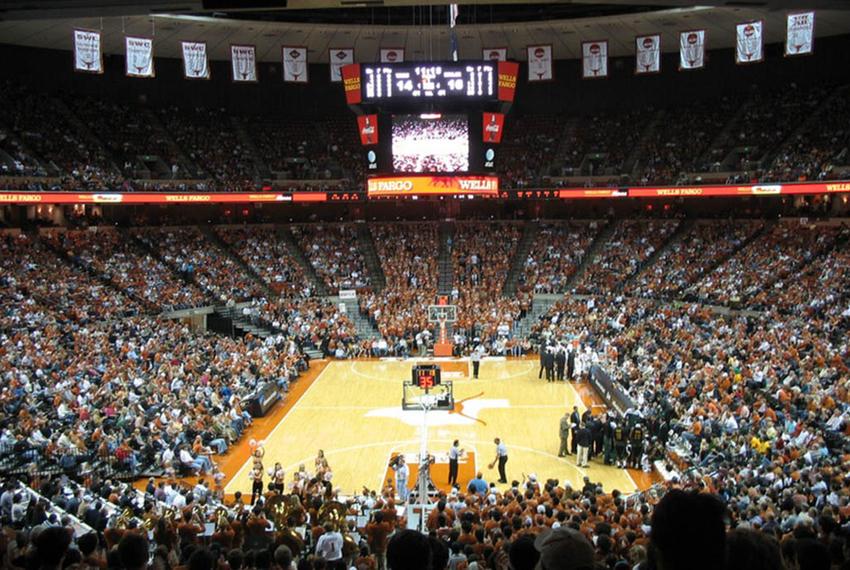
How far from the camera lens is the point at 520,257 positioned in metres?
45.3

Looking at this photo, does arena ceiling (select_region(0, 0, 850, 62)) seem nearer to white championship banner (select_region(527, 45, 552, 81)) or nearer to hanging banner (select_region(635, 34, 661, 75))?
white championship banner (select_region(527, 45, 552, 81))

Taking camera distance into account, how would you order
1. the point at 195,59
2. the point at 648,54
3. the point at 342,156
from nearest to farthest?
the point at 195,59
the point at 648,54
the point at 342,156

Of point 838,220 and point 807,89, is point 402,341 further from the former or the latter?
point 807,89

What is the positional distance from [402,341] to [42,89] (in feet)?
83.8

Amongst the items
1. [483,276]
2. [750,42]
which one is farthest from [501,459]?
[483,276]

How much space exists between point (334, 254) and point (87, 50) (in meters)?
17.6

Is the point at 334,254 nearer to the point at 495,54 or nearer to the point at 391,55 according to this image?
the point at 391,55

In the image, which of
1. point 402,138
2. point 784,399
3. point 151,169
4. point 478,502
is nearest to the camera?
point 478,502

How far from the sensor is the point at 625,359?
30.5 meters

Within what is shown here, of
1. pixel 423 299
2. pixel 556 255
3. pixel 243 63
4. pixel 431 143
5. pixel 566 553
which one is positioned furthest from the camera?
pixel 556 255

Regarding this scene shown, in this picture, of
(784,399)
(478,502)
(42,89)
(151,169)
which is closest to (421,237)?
(151,169)

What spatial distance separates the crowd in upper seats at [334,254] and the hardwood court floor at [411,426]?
935cm

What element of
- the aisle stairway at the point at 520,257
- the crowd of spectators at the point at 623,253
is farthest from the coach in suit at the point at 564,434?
the aisle stairway at the point at 520,257

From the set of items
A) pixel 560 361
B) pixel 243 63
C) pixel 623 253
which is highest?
pixel 243 63
